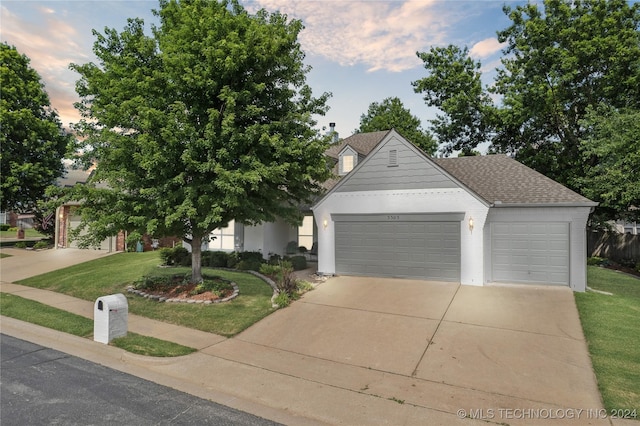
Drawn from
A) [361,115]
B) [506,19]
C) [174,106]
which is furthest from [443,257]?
[361,115]

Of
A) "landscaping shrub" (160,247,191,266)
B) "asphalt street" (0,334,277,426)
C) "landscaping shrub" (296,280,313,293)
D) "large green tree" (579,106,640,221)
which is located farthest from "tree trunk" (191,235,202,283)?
"large green tree" (579,106,640,221)

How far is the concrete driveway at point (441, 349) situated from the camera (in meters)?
5.71

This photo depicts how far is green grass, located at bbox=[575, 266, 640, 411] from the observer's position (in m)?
5.67

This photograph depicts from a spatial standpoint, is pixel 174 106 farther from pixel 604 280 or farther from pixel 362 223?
pixel 604 280

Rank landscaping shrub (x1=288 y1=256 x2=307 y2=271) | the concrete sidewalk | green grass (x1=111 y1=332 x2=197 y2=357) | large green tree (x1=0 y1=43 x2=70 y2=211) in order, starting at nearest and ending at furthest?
the concrete sidewalk, green grass (x1=111 y1=332 x2=197 y2=357), landscaping shrub (x1=288 y1=256 x2=307 y2=271), large green tree (x1=0 y1=43 x2=70 y2=211)

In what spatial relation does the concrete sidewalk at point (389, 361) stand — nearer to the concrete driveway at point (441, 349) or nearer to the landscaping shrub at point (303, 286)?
the concrete driveway at point (441, 349)

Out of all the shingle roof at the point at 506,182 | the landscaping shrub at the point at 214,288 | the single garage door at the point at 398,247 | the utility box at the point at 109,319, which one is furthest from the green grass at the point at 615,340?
the landscaping shrub at the point at 214,288

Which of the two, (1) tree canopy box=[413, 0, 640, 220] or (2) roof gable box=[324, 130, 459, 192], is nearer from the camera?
(2) roof gable box=[324, 130, 459, 192]

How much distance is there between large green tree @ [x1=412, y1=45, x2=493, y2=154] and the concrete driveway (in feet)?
62.7

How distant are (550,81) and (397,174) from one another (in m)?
16.0

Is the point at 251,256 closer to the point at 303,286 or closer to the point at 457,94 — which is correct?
the point at 303,286

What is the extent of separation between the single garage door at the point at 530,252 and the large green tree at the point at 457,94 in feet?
51.7

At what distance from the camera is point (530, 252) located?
1291 centimetres

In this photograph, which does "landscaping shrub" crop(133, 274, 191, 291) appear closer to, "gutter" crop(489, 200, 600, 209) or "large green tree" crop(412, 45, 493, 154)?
"gutter" crop(489, 200, 600, 209)
